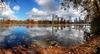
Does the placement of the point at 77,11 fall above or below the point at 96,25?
above

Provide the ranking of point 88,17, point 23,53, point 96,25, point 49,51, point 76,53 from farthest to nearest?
1. point 88,17
2. point 96,25
3. point 76,53
4. point 49,51
5. point 23,53

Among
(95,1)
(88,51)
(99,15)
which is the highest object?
(95,1)

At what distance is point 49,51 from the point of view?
457 inches

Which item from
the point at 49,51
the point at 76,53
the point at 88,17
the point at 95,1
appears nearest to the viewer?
the point at 49,51

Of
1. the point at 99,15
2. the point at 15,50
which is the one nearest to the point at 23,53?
the point at 15,50

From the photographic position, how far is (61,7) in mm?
25453

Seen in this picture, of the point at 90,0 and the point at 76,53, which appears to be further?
the point at 90,0

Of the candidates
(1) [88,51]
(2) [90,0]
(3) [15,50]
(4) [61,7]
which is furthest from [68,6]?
(3) [15,50]

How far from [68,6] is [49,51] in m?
14.1

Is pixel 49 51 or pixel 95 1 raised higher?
pixel 95 1

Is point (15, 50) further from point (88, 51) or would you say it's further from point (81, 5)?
point (81, 5)

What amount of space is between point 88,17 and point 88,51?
14.9 m

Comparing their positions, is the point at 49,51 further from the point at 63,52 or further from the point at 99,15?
the point at 99,15

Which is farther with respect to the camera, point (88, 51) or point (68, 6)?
point (68, 6)
